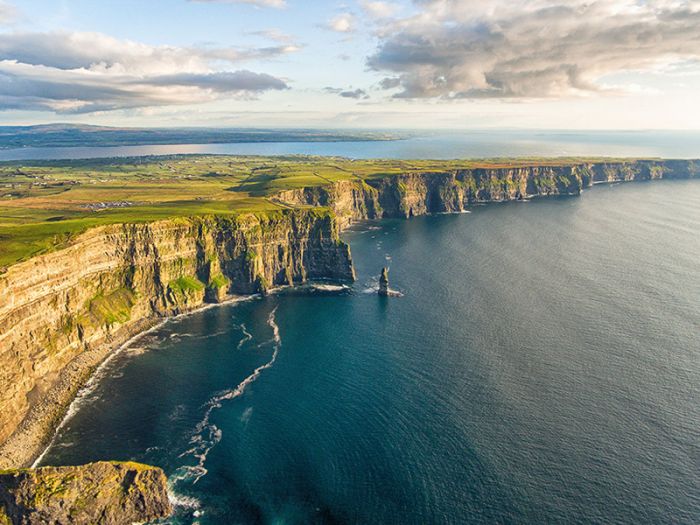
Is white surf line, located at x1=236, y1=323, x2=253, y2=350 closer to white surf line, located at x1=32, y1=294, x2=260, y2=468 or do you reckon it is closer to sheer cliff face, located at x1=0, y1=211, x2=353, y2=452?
white surf line, located at x1=32, y1=294, x2=260, y2=468

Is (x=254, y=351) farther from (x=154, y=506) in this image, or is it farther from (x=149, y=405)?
(x=154, y=506)

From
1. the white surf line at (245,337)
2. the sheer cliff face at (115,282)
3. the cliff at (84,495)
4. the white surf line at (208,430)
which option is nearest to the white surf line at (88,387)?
the sheer cliff face at (115,282)

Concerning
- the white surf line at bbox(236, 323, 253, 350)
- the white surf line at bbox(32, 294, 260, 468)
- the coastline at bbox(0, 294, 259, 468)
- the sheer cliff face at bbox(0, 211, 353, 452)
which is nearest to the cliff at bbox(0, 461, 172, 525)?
the white surf line at bbox(32, 294, 260, 468)

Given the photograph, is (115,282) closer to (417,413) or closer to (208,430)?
(208,430)

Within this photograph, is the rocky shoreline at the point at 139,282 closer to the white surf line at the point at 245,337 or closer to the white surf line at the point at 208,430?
the white surf line at the point at 245,337

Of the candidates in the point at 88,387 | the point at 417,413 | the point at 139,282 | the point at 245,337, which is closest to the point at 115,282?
the point at 139,282
